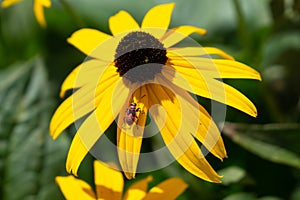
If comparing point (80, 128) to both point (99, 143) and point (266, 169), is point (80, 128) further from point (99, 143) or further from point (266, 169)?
point (266, 169)

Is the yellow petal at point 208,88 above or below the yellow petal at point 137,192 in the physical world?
above

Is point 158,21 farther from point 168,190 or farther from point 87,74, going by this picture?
point 168,190

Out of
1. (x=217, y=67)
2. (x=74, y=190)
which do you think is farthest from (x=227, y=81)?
(x=74, y=190)

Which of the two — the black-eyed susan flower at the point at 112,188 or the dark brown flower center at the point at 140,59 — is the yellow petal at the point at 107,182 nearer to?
the black-eyed susan flower at the point at 112,188

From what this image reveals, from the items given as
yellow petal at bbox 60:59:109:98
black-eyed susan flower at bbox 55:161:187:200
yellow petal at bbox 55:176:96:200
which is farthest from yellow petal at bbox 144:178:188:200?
yellow petal at bbox 60:59:109:98

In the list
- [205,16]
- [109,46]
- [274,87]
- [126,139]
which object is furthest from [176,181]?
[205,16]

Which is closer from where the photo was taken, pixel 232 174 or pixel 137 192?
pixel 137 192

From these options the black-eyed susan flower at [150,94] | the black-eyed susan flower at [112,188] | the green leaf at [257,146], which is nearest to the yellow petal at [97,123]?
the black-eyed susan flower at [150,94]

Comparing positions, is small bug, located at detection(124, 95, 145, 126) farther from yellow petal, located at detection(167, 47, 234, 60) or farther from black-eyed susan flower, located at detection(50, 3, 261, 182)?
yellow petal, located at detection(167, 47, 234, 60)
